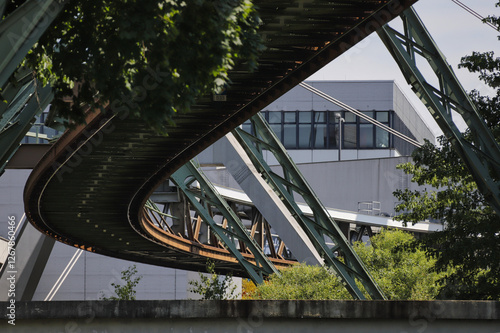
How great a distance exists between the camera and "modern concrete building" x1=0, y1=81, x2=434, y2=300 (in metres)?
57.4

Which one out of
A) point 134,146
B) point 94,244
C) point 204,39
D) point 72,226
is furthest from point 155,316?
→ point 94,244

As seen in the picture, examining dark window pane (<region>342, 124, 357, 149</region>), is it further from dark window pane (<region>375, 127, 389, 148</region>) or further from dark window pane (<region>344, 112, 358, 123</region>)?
dark window pane (<region>375, 127, 389, 148</region>)

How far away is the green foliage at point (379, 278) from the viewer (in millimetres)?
30047

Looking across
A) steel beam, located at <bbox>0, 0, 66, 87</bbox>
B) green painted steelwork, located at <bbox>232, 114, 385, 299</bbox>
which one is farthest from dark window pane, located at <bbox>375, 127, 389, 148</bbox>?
steel beam, located at <bbox>0, 0, 66, 87</bbox>

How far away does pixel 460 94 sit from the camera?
1933 cm

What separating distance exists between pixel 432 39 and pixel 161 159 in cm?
723

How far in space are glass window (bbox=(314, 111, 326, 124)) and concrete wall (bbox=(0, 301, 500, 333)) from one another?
7595 cm

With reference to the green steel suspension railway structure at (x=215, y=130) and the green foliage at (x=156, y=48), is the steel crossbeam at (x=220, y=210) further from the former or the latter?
the green foliage at (x=156, y=48)

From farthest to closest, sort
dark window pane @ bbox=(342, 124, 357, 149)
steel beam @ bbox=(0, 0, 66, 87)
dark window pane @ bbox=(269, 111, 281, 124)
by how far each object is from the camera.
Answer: dark window pane @ bbox=(342, 124, 357, 149)
dark window pane @ bbox=(269, 111, 281, 124)
steel beam @ bbox=(0, 0, 66, 87)

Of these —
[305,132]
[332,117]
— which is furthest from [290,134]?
[332,117]

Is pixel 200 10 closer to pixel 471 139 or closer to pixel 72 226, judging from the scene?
pixel 471 139

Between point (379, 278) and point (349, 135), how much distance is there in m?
52.2

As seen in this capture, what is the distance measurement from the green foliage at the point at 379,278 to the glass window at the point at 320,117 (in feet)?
141

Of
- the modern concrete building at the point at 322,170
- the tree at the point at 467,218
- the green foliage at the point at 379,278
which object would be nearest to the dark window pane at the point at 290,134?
the modern concrete building at the point at 322,170
